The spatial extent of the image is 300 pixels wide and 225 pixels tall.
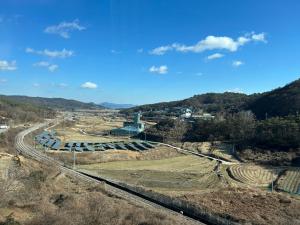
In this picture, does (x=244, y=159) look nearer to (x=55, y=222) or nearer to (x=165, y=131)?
(x=165, y=131)

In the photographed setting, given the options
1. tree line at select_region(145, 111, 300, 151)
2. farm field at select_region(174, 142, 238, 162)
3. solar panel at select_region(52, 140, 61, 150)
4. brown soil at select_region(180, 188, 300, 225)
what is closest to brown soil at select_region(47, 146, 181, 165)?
farm field at select_region(174, 142, 238, 162)

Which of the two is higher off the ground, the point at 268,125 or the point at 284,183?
the point at 268,125

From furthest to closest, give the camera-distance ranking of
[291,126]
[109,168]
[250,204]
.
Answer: [291,126], [109,168], [250,204]

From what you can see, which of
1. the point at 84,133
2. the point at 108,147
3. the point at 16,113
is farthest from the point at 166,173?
the point at 16,113

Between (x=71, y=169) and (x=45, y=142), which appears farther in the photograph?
(x=45, y=142)

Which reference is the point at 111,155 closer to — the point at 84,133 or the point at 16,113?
the point at 84,133

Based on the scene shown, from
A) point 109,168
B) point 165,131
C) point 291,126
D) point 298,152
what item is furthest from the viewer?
point 165,131

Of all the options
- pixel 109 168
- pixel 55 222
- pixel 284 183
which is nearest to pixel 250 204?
pixel 284 183
